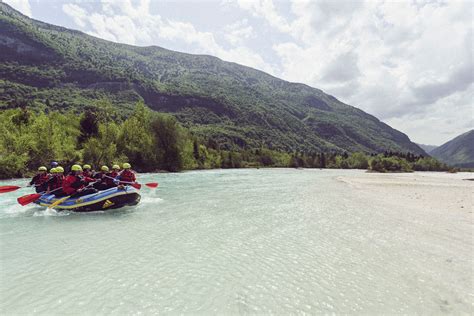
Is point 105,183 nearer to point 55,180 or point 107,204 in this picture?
point 107,204

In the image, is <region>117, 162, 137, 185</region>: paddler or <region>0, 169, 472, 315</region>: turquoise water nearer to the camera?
<region>0, 169, 472, 315</region>: turquoise water

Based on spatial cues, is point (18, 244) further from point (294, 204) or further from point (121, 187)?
Result: point (294, 204)

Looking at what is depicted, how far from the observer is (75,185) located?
1734 centimetres

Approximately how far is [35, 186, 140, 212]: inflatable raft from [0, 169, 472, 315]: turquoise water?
1599 mm

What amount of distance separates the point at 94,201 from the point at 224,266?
1153 cm

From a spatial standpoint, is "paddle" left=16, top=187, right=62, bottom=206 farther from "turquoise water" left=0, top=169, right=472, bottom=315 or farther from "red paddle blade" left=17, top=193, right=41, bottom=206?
"turquoise water" left=0, top=169, right=472, bottom=315

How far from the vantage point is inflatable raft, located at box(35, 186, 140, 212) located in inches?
653

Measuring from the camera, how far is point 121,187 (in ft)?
57.4

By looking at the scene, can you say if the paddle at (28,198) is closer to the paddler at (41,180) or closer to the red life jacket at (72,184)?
the paddler at (41,180)

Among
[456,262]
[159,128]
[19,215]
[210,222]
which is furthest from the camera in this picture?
[159,128]

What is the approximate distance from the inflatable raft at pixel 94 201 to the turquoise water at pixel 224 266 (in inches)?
62.9

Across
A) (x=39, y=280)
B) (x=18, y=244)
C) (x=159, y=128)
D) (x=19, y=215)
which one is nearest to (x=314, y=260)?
(x=39, y=280)

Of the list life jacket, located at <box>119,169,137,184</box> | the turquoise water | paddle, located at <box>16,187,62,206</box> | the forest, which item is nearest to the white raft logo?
the turquoise water

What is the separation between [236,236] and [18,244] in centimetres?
852
